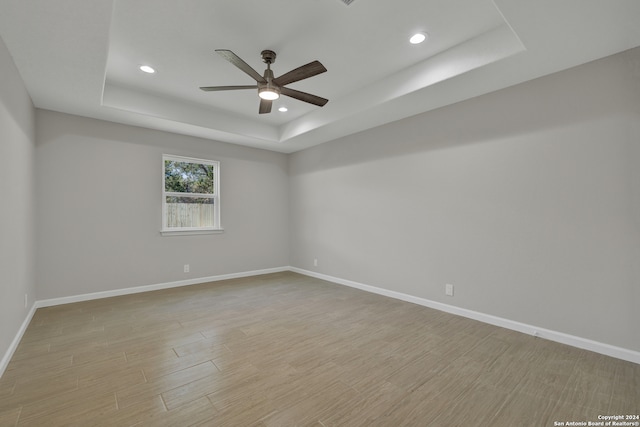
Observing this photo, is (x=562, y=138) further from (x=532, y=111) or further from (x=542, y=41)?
(x=542, y=41)

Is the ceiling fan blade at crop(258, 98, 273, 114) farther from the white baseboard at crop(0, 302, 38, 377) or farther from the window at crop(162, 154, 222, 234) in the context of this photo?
the white baseboard at crop(0, 302, 38, 377)

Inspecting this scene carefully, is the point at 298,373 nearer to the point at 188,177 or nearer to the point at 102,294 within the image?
the point at 102,294

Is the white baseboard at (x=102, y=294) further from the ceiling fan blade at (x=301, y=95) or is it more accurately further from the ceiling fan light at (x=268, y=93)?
the ceiling fan blade at (x=301, y=95)

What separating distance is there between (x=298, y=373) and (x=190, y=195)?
3.84 m

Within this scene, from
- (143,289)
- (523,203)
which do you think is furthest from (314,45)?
(143,289)

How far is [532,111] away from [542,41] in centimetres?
79

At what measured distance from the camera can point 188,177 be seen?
4.95m

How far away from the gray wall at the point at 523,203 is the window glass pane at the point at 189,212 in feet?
9.33

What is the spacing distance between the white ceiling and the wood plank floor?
2592mm

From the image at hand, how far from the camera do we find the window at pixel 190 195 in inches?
185

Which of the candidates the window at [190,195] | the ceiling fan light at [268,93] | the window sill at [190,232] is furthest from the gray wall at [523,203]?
the window at [190,195]

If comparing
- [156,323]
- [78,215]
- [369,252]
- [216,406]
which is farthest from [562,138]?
[78,215]

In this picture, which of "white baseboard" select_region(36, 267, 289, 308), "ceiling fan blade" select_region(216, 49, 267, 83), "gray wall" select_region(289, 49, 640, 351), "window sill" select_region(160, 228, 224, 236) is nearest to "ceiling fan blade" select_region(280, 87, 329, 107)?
"ceiling fan blade" select_region(216, 49, 267, 83)

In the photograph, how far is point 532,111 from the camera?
2.84 m
